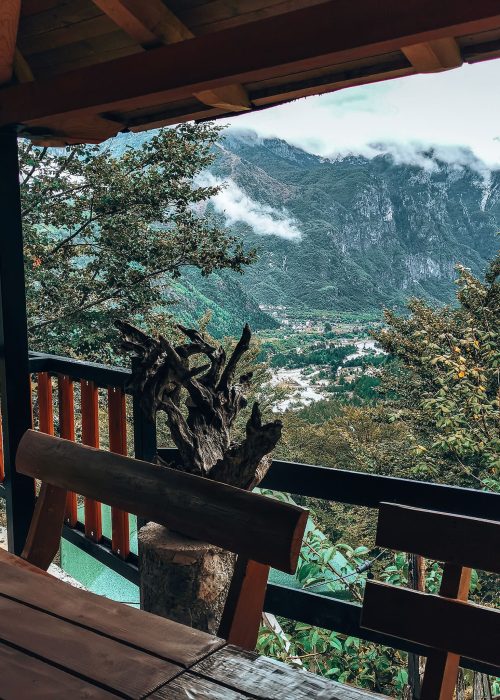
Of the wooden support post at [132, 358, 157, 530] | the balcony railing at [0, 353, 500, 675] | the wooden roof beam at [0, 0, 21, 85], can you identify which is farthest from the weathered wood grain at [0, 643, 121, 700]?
the wooden roof beam at [0, 0, 21, 85]

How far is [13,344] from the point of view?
8.12 feet

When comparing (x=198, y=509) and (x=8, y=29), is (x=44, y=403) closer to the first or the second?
(x=8, y=29)

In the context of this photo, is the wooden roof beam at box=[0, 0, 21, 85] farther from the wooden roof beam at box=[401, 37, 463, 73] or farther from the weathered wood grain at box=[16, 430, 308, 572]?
the weathered wood grain at box=[16, 430, 308, 572]

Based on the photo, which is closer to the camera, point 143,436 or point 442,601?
point 442,601

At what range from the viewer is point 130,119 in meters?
2.12

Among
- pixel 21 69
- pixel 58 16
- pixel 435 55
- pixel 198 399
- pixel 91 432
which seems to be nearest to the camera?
pixel 435 55

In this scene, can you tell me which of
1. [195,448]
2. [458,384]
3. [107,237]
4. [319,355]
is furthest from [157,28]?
[319,355]

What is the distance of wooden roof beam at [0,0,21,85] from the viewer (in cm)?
181

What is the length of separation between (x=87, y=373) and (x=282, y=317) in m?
18.0

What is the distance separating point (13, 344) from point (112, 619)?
1.68 meters

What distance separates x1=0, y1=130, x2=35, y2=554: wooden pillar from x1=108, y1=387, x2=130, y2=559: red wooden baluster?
0.31 m

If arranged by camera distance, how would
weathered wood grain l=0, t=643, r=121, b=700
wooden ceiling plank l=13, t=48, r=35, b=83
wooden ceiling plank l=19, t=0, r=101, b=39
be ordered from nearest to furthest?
weathered wood grain l=0, t=643, r=121, b=700 → wooden ceiling plank l=19, t=0, r=101, b=39 → wooden ceiling plank l=13, t=48, r=35, b=83

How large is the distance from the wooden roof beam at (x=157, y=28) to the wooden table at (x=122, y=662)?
1.29 m

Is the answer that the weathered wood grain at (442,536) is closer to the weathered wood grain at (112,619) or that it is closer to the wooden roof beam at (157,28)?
the weathered wood grain at (112,619)
